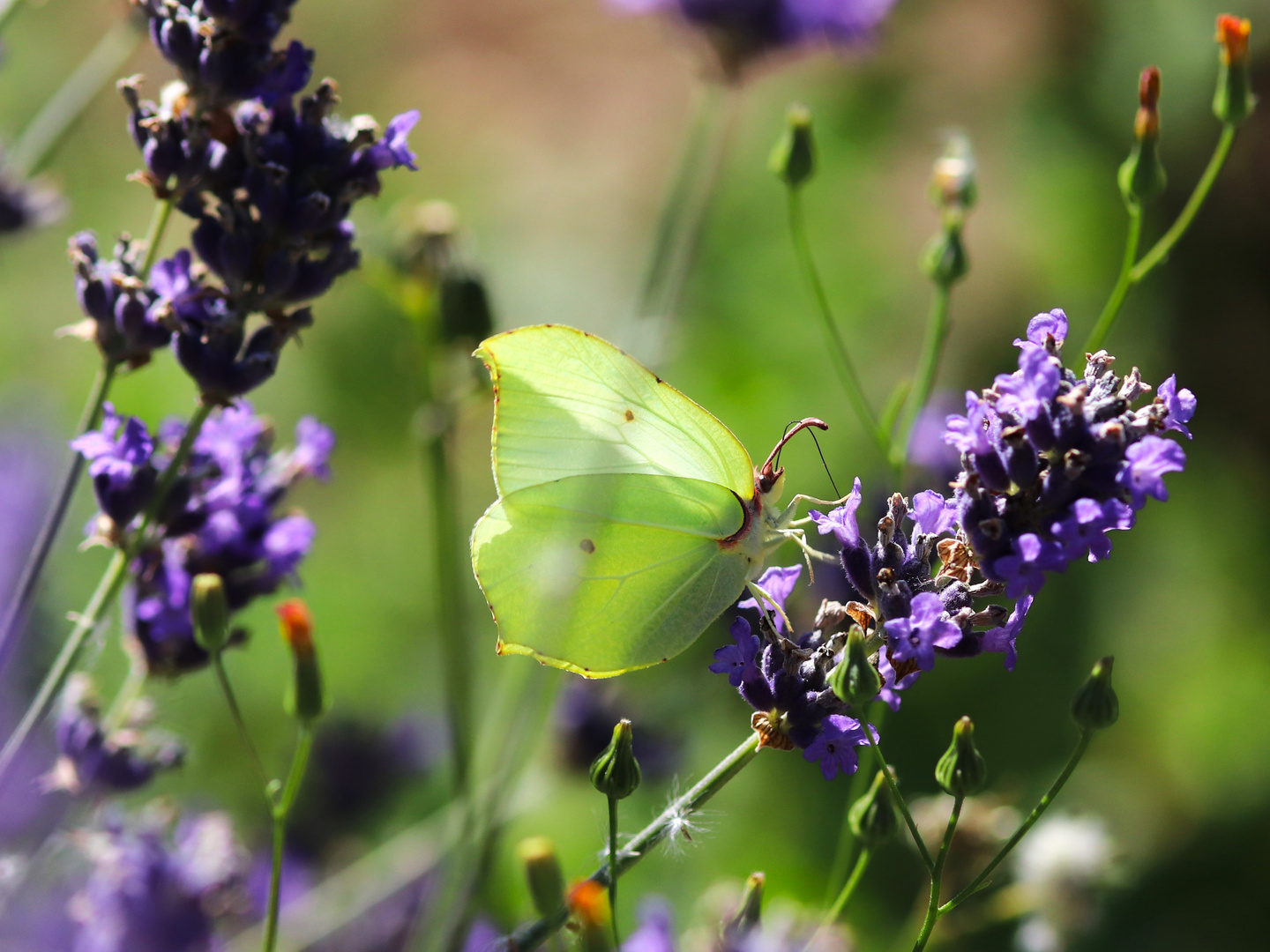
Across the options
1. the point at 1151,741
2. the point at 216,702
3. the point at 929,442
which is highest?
the point at 929,442

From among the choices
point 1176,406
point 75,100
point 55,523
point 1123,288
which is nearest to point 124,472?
point 55,523

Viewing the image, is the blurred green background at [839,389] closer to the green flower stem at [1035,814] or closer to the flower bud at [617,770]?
the flower bud at [617,770]

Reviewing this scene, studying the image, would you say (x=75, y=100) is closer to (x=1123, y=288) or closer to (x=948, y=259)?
(x=948, y=259)

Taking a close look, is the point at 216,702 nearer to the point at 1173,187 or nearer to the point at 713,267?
the point at 713,267

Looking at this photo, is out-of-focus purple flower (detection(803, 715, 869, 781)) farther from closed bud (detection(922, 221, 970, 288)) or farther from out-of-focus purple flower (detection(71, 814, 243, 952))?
out-of-focus purple flower (detection(71, 814, 243, 952))

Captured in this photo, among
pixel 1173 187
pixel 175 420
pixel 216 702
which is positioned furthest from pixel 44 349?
pixel 1173 187

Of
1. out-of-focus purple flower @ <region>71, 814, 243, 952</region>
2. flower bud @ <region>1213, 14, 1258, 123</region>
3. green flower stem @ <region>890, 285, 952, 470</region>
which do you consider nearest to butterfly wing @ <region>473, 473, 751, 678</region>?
green flower stem @ <region>890, 285, 952, 470</region>
